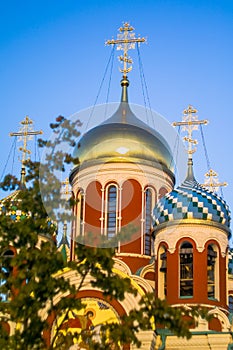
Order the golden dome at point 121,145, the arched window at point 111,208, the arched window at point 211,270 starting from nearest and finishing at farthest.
→ the arched window at point 211,270
the arched window at point 111,208
the golden dome at point 121,145

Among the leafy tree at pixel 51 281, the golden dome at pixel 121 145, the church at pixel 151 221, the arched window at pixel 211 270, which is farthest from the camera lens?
the golden dome at pixel 121 145

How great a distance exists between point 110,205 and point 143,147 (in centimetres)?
170

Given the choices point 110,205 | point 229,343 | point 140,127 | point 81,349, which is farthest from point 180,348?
point 140,127

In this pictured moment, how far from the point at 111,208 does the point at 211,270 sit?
327 centimetres

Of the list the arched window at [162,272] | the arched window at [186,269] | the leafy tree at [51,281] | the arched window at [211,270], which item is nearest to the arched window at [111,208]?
the arched window at [162,272]

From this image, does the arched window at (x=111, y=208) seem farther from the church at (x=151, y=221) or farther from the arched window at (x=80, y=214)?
the arched window at (x=80, y=214)

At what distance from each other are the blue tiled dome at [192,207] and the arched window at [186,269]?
69 centimetres

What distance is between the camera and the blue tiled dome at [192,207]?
18.2 m

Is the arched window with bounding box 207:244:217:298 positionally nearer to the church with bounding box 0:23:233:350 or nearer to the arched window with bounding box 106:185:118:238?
the church with bounding box 0:23:233:350

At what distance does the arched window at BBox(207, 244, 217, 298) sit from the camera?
18156mm

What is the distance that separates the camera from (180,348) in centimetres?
1691

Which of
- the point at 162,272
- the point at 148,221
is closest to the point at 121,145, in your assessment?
the point at 148,221

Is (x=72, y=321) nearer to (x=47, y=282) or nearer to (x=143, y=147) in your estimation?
(x=143, y=147)

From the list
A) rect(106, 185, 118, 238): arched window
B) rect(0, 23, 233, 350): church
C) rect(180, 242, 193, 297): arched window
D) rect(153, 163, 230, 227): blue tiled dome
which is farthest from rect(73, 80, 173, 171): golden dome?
rect(180, 242, 193, 297): arched window
